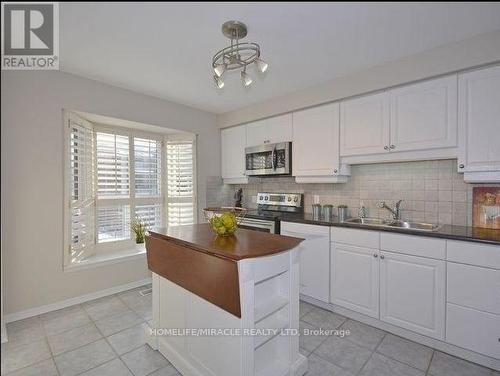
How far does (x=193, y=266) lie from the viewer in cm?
159

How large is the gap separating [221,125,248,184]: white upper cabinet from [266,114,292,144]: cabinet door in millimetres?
493

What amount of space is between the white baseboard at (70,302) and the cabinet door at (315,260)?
201 cm

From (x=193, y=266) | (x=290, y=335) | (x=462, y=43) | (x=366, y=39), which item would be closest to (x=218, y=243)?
(x=193, y=266)

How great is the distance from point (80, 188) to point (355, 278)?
9.79 feet

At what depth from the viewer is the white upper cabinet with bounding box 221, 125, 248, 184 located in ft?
12.7

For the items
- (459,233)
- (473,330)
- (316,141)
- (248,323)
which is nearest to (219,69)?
(248,323)

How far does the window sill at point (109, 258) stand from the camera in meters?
2.74

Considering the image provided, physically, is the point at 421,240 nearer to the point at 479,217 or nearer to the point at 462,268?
the point at 462,268

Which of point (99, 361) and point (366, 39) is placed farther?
point (366, 39)

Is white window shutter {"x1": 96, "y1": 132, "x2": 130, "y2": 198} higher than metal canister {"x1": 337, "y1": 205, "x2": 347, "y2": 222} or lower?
higher

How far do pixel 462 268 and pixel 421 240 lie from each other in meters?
0.30

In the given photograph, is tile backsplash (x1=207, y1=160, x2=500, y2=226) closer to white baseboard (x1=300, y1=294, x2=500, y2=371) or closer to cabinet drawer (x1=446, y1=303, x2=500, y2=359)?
cabinet drawer (x1=446, y1=303, x2=500, y2=359)

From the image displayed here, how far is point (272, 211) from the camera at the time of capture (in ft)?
11.8

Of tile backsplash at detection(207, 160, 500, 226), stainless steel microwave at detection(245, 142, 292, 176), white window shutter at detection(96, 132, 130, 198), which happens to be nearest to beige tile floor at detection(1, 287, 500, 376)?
tile backsplash at detection(207, 160, 500, 226)
